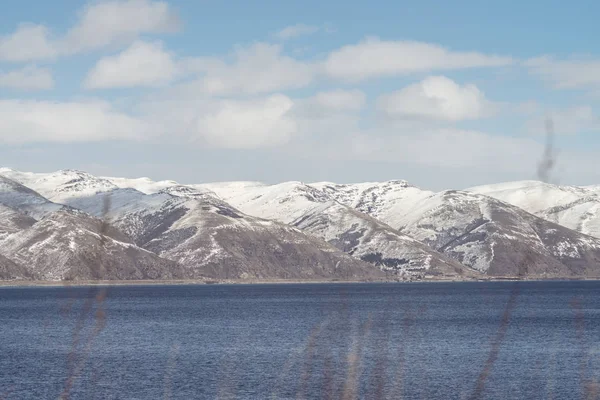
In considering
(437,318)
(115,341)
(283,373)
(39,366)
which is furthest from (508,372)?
(437,318)

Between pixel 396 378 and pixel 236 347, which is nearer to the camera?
pixel 396 378

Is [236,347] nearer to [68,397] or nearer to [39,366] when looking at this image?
[39,366]

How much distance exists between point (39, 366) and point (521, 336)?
7297 centimetres

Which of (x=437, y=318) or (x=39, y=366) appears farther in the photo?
(x=437, y=318)

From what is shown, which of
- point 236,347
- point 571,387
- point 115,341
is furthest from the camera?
point 115,341

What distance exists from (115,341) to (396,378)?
57.1 meters

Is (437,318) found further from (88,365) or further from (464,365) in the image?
(88,365)

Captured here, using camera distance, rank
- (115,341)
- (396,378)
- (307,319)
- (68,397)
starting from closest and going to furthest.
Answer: (68,397) < (396,378) < (115,341) < (307,319)

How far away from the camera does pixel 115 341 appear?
137250 mm

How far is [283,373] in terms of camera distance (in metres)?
98.4

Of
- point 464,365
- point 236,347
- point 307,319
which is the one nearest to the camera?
point 464,365

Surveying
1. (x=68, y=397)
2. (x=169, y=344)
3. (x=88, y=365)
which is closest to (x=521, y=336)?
(x=169, y=344)

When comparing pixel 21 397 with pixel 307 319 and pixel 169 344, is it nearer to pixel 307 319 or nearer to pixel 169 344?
pixel 169 344

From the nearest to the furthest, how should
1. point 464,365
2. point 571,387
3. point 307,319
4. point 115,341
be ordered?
point 571,387
point 464,365
point 115,341
point 307,319
